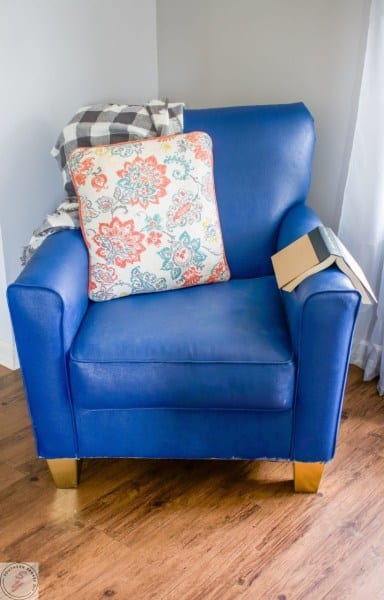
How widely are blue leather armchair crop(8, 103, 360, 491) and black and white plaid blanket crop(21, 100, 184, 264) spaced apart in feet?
0.93

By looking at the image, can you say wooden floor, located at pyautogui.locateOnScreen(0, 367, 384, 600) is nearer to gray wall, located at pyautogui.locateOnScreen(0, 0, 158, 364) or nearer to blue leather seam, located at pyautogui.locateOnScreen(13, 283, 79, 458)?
blue leather seam, located at pyautogui.locateOnScreen(13, 283, 79, 458)

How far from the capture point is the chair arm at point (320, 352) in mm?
1448

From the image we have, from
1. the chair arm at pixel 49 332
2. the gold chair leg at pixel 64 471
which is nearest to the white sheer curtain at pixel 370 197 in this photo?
the chair arm at pixel 49 332

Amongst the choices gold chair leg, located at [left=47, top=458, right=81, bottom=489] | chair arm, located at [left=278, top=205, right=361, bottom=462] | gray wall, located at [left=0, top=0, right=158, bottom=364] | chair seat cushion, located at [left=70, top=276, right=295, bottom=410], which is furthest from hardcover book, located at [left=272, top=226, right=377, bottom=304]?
gray wall, located at [left=0, top=0, right=158, bottom=364]

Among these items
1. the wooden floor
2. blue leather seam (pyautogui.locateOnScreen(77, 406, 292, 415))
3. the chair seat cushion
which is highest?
the chair seat cushion

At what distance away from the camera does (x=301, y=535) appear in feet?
5.16

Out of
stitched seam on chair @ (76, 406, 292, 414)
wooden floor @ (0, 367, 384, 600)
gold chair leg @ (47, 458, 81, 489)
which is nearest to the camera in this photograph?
wooden floor @ (0, 367, 384, 600)

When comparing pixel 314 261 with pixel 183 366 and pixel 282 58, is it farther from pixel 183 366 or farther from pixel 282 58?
pixel 282 58

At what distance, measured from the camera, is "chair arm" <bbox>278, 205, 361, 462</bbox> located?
1.45 meters

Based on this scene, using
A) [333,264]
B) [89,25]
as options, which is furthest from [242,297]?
[89,25]

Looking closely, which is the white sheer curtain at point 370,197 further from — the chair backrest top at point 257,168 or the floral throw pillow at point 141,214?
the floral throw pillow at point 141,214

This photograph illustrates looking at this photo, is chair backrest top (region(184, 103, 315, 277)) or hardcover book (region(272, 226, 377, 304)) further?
chair backrest top (region(184, 103, 315, 277))

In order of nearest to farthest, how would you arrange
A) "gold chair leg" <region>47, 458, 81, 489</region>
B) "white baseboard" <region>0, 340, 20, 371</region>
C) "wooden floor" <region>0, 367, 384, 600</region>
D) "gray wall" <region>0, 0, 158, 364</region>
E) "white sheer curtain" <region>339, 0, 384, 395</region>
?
"wooden floor" <region>0, 367, 384, 600</region>, "gold chair leg" <region>47, 458, 81, 489</region>, "white sheer curtain" <region>339, 0, 384, 395</region>, "gray wall" <region>0, 0, 158, 364</region>, "white baseboard" <region>0, 340, 20, 371</region>

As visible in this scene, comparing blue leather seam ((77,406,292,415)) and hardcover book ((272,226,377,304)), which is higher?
hardcover book ((272,226,377,304))
